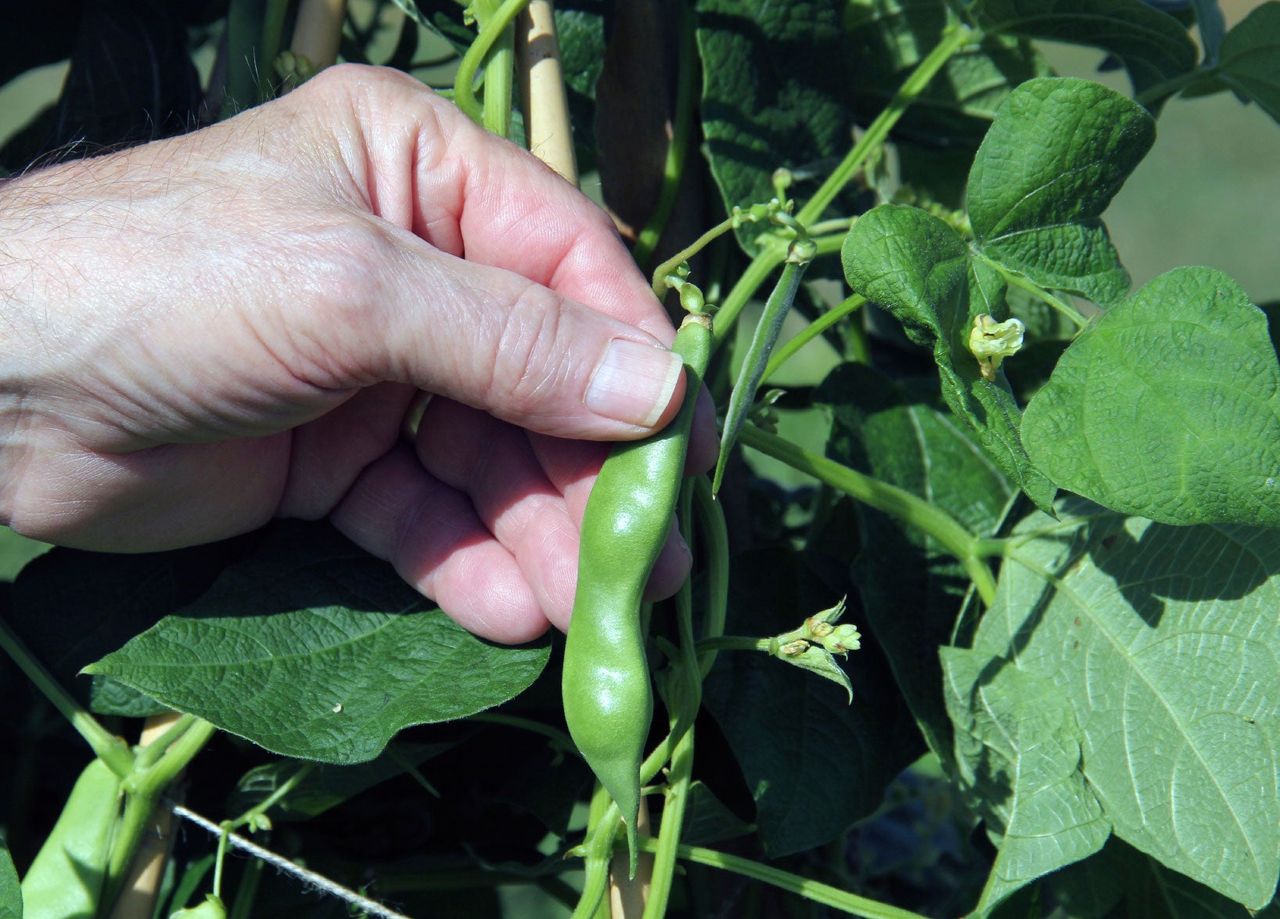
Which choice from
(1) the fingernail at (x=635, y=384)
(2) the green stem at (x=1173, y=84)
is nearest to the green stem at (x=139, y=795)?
(1) the fingernail at (x=635, y=384)

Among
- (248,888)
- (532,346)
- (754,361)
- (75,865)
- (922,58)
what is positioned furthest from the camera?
(922,58)

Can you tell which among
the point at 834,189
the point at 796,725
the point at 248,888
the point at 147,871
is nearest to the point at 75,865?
the point at 147,871

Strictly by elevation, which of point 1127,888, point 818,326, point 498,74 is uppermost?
point 498,74

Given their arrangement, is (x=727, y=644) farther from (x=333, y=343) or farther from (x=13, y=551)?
(x=13, y=551)

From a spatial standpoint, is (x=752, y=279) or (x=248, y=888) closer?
(x=752, y=279)

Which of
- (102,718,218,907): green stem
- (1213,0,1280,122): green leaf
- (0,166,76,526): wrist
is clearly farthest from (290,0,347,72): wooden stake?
(1213,0,1280,122): green leaf

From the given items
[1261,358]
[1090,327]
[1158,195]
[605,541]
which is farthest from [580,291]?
[1158,195]

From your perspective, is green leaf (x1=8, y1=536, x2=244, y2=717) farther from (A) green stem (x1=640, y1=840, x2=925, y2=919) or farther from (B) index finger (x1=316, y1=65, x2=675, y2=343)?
(A) green stem (x1=640, y1=840, x2=925, y2=919)
